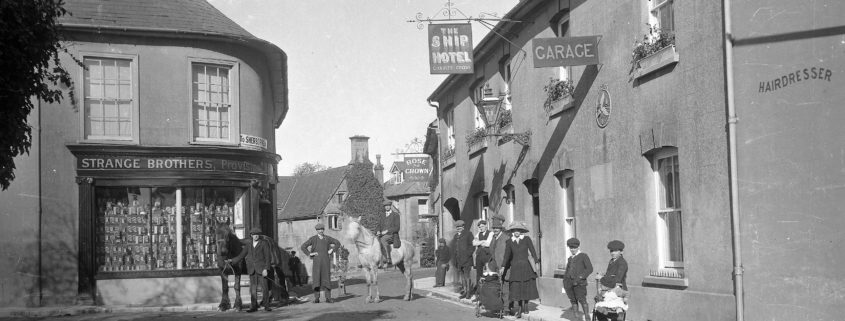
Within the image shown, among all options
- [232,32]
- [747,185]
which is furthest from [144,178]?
[747,185]

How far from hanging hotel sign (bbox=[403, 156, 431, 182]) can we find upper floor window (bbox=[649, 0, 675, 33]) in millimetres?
23839

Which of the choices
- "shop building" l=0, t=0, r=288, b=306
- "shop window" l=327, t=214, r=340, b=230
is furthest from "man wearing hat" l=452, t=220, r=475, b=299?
"shop window" l=327, t=214, r=340, b=230

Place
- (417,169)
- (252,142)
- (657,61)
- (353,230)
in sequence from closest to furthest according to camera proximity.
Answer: (657,61) < (353,230) < (252,142) < (417,169)

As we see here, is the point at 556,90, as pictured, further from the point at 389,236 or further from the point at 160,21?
the point at 160,21

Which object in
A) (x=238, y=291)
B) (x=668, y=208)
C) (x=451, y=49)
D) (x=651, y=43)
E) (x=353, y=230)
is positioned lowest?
(x=238, y=291)

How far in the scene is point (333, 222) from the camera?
6638 cm

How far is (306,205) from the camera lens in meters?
69.6

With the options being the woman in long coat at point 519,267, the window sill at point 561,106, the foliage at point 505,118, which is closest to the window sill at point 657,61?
the window sill at point 561,106

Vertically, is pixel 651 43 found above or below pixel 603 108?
above

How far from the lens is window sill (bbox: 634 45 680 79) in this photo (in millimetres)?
12914

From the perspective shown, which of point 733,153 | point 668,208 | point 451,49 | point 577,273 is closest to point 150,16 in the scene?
point 451,49

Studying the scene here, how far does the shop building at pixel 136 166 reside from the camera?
20172 millimetres

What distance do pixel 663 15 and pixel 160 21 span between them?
12.4 metres

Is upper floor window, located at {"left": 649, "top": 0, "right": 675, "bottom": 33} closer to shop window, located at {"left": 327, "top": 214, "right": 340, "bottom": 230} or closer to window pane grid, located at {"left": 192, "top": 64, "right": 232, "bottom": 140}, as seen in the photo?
window pane grid, located at {"left": 192, "top": 64, "right": 232, "bottom": 140}
